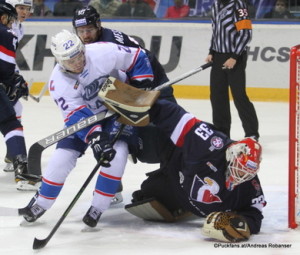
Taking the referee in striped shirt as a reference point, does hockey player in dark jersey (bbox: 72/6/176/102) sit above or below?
Answer: above

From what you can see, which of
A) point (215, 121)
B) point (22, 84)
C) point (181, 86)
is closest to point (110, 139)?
point (22, 84)

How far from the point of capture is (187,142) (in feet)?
10.7

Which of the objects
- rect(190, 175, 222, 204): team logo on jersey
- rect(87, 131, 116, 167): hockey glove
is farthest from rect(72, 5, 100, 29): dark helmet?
rect(190, 175, 222, 204): team logo on jersey

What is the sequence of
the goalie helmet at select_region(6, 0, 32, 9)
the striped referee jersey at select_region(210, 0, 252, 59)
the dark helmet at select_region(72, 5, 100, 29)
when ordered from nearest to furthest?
the dark helmet at select_region(72, 5, 100, 29) < the goalie helmet at select_region(6, 0, 32, 9) < the striped referee jersey at select_region(210, 0, 252, 59)

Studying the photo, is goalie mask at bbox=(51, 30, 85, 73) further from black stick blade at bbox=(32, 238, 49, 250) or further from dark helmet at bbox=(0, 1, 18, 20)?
dark helmet at bbox=(0, 1, 18, 20)

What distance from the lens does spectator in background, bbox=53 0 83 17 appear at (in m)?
8.12

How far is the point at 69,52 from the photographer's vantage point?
3357 mm

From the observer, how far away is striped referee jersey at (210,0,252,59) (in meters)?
5.34

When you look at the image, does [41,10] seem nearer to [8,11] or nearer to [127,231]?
[8,11]

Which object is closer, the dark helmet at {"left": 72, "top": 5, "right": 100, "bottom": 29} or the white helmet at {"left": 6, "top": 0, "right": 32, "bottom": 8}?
the dark helmet at {"left": 72, "top": 5, "right": 100, "bottom": 29}

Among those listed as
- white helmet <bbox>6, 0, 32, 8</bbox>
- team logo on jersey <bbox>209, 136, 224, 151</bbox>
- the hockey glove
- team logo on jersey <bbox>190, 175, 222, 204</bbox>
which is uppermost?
white helmet <bbox>6, 0, 32, 8</bbox>

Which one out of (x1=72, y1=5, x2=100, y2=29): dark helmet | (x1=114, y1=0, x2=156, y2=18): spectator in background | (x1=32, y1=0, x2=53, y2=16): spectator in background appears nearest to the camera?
(x1=72, y1=5, x2=100, y2=29): dark helmet

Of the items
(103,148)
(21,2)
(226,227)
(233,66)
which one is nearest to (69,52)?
(103,148)

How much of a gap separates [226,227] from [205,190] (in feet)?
Result: 0.62
